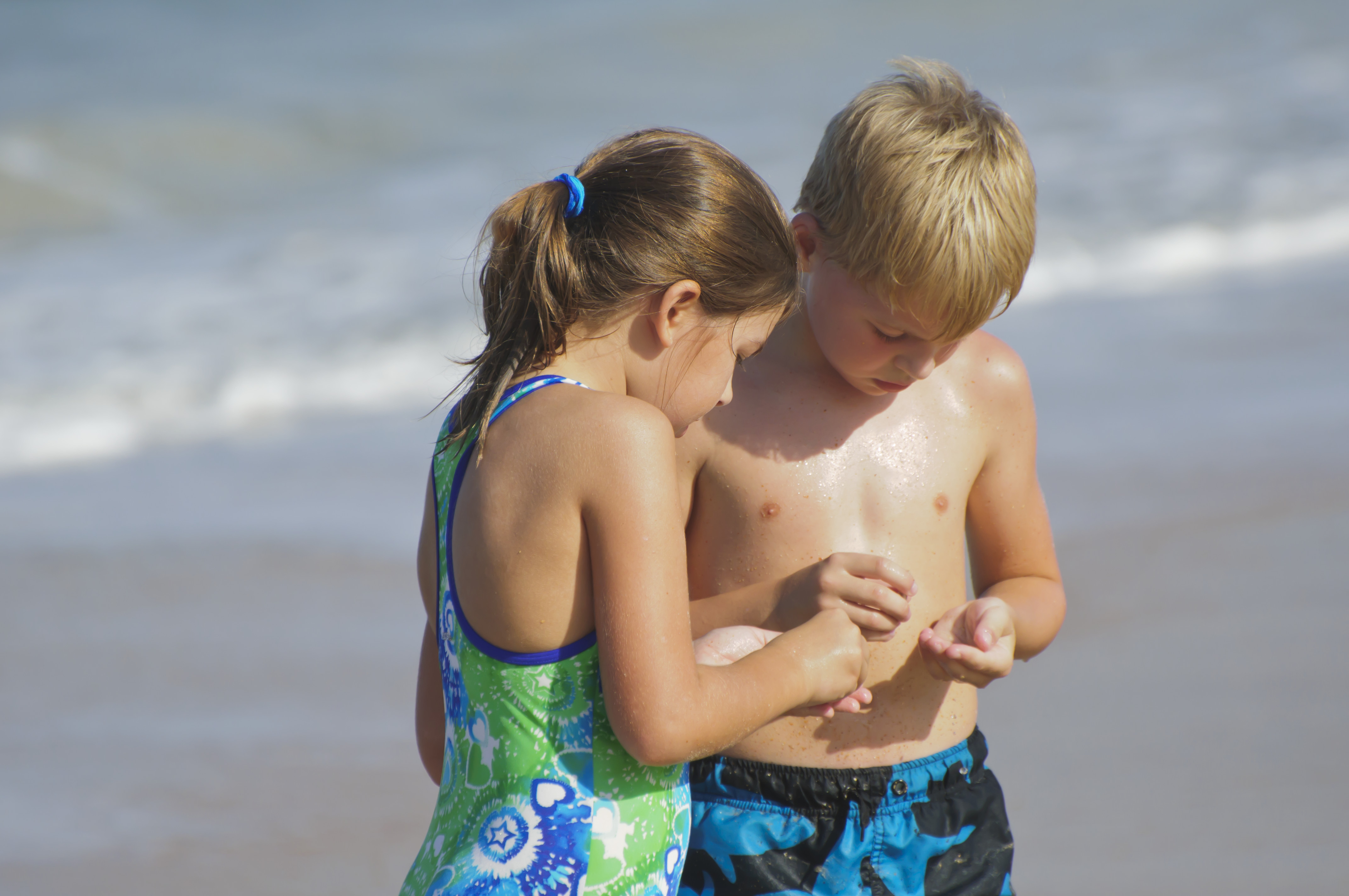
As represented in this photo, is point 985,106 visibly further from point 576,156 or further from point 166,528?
point 576,156

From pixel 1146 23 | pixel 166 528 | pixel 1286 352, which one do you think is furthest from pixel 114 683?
pixel 1146 23

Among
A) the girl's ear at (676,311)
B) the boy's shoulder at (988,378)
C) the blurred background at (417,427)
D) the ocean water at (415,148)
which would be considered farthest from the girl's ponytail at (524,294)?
the ocean water at (415,148)

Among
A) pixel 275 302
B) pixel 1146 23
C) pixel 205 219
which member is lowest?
pixel 275 302

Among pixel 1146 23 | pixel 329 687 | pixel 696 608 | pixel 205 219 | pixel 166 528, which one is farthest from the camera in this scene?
pixel 1146 23

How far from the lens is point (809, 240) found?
216cm

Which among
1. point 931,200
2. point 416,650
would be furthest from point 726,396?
point 416,650

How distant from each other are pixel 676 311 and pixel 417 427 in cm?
467

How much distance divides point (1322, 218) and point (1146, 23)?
270 inches

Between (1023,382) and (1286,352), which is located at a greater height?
(1286,352)

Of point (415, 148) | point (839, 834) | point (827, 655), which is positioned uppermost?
point (415, 148)

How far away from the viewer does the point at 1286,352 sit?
5.46 meters

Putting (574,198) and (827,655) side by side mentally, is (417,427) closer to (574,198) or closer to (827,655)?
(574,198)

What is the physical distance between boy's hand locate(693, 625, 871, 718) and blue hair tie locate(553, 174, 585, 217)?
24.0 inches

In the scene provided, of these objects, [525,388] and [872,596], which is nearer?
[525,388]
